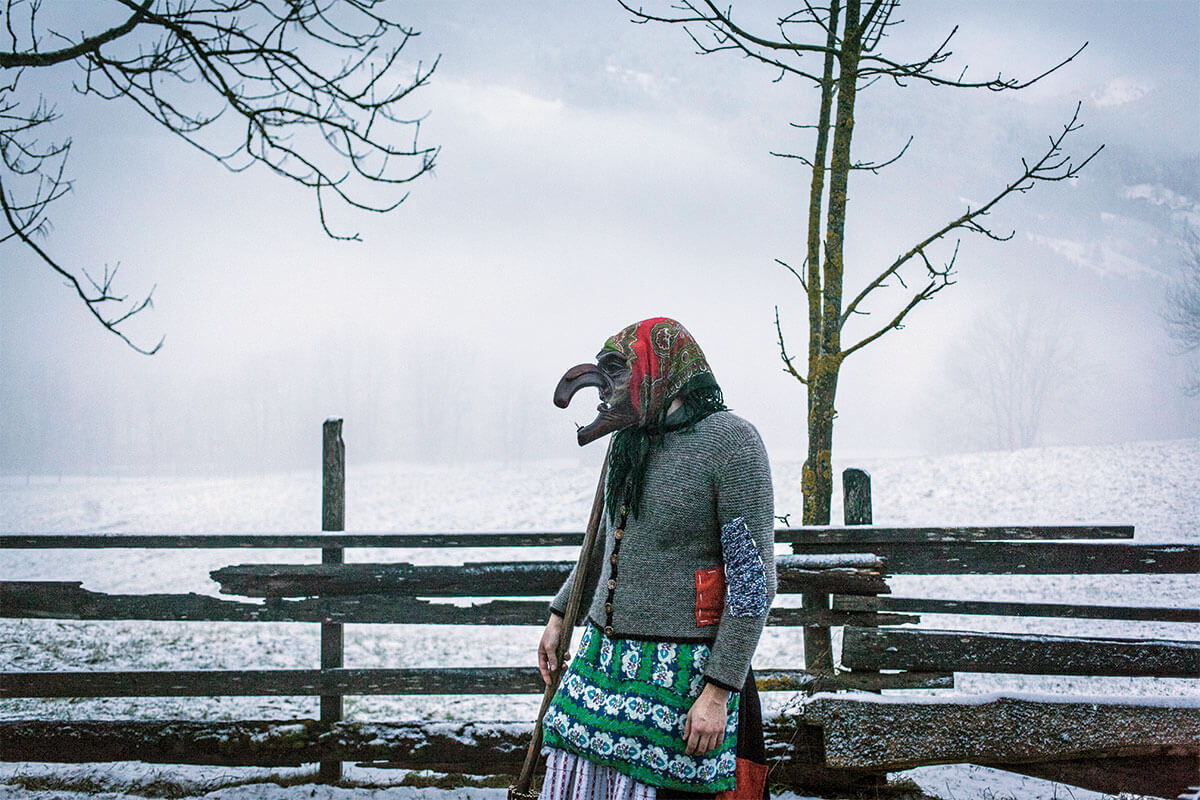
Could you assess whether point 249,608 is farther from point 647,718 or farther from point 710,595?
point 710,595

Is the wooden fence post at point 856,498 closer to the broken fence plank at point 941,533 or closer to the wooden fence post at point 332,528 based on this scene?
the broken fence plank at point 941,533

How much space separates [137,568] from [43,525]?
723 centimetres

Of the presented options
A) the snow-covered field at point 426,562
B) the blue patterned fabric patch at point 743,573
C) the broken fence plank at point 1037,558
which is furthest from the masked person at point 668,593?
the snow-covered field at point 426,562

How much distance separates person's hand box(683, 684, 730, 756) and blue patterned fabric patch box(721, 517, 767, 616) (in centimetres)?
21

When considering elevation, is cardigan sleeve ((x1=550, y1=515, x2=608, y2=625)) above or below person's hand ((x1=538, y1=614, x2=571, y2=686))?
above

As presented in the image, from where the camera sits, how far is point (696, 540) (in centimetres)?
226

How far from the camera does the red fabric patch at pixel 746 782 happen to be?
2.20 m

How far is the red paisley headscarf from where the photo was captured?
2328 millimetres

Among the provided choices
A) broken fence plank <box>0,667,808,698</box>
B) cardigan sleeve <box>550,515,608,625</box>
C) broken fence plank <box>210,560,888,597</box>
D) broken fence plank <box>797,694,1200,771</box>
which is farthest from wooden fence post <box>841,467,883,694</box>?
cardigan sleeve <box>550,515,608,625</box>

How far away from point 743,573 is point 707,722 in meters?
0.38

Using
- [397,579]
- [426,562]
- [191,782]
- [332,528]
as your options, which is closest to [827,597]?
[397,579]

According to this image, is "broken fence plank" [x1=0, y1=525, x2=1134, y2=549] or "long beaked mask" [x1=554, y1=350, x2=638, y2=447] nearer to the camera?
"long beaked mask" [x1=554, y1=350, x2=638, y2=447]

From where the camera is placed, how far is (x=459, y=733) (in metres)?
4.58

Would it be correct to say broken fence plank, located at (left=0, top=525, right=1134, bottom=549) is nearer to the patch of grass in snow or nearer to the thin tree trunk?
the thin tree trunk
